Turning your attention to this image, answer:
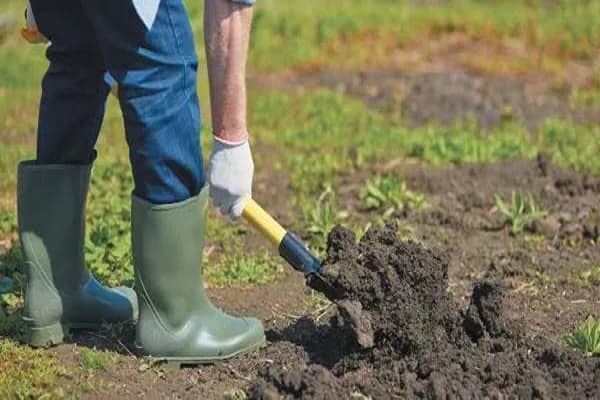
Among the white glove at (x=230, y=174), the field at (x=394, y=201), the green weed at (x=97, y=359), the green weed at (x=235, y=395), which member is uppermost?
the white glove at (x=230, y=174)

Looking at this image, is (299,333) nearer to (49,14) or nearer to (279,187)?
(49,14)

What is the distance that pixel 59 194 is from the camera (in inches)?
167

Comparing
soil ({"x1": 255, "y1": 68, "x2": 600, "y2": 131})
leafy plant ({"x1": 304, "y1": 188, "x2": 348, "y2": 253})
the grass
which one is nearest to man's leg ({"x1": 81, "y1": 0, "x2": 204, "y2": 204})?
the grass

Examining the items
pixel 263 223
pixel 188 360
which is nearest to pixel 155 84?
pixel 263 223

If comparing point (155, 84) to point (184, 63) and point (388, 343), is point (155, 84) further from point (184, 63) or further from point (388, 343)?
point (388, 343)

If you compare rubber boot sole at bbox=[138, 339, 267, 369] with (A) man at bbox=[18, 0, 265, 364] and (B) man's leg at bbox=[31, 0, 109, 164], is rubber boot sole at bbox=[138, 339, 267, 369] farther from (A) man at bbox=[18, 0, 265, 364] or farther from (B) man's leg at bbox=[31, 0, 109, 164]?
(B) man's leg at bbox=[31, 0, 109, 164]

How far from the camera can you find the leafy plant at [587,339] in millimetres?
4129

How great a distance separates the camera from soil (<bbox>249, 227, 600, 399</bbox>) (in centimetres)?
378

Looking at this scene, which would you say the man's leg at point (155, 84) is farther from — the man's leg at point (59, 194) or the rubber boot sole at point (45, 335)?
the rubber boot sole at point (45, 335)

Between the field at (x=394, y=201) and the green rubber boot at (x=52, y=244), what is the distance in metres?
0.10

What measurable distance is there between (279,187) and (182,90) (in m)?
A: 2.53

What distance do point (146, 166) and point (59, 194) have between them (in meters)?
0.50

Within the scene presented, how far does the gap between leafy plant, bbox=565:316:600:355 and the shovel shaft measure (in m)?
0.84

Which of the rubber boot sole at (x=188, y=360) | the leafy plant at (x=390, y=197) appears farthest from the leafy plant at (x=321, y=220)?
the rubber boot sole at (x=188, y=360)
